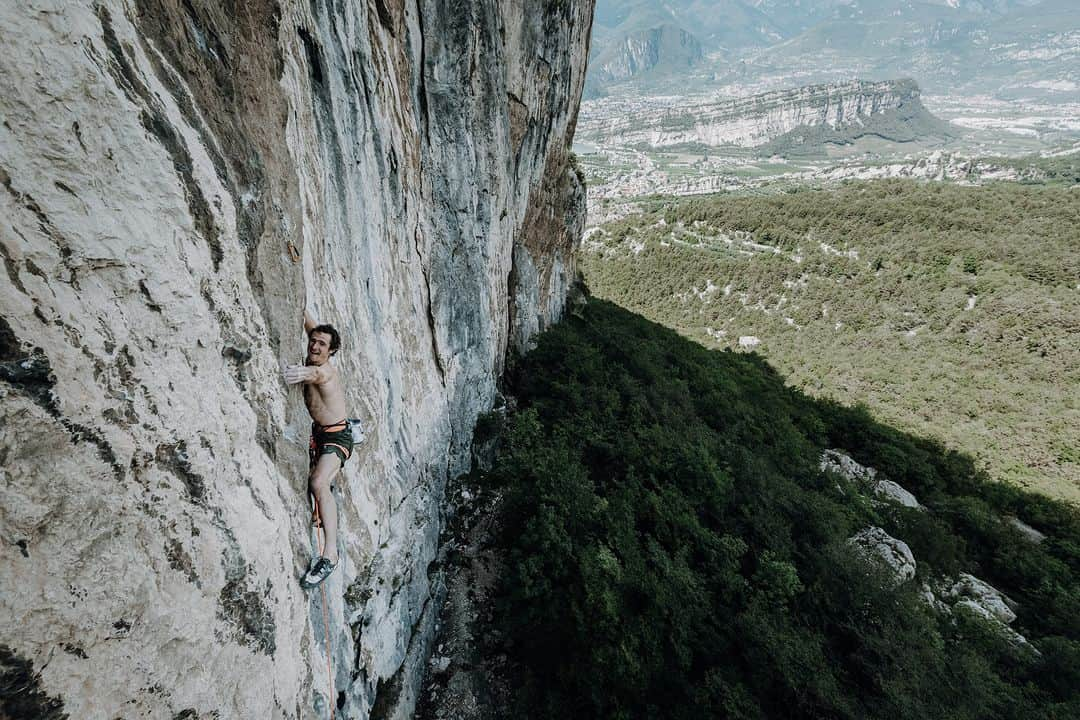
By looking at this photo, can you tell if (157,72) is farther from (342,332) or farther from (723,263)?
(723,263)

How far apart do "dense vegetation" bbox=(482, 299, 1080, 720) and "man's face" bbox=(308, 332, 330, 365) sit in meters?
6.59

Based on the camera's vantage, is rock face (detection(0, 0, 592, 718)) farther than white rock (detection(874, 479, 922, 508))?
No

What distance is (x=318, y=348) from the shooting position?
455 cm

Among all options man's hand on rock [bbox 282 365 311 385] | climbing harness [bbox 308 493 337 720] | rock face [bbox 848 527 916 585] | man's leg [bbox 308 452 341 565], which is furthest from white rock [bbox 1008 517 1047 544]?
man's hand on rock [bbox 282 365 311 385]

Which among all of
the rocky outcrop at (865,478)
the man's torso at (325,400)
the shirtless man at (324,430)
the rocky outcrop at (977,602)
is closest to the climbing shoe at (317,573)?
the shirtless man at (324,430)

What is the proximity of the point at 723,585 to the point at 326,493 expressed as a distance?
30.8ft

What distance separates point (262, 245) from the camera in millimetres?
3801

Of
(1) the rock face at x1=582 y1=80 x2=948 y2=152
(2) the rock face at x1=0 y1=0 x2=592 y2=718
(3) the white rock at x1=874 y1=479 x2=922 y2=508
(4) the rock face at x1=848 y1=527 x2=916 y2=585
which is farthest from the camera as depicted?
(1) the rock face at x1=582 y1=80 x2=948 y2=152

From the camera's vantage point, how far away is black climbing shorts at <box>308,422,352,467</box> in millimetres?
4852

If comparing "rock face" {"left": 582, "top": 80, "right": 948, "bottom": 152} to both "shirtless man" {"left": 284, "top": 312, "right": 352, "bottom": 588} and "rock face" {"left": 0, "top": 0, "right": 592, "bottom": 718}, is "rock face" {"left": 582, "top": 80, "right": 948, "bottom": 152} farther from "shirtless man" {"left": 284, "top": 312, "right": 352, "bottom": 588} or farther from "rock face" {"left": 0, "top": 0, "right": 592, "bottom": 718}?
"shirtless man" {"left": 284, "top": 312, "right": 352, "bottom": 588}

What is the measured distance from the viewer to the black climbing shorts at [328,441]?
485 cm

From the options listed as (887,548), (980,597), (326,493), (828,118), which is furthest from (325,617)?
(828,118)

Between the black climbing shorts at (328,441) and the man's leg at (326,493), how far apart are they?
0.20ft

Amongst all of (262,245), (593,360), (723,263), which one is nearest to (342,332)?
(262,245)
